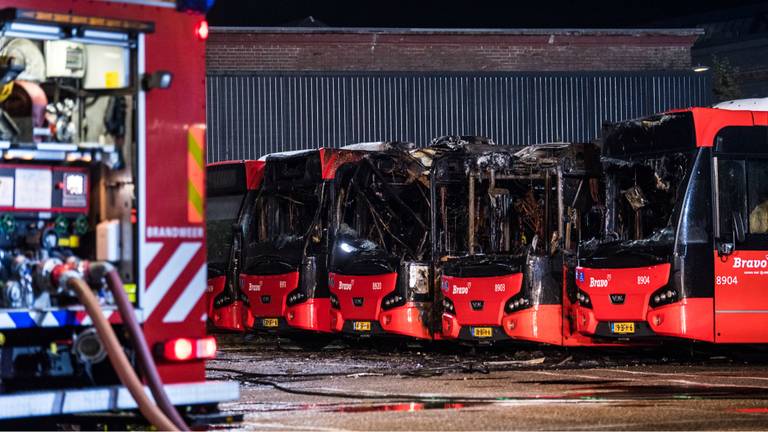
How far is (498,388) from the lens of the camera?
15.6 m

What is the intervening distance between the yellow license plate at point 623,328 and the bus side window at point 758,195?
1.83 metres

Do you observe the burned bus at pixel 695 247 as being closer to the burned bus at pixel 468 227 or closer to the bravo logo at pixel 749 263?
the bravo logo at pixel 749 263

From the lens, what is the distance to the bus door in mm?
18250

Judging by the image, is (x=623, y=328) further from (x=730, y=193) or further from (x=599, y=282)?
(x=730, y=193)

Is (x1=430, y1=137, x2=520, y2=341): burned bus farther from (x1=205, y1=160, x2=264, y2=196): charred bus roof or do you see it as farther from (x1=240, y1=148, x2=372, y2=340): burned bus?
(x1=205, y1=160, x2=264, y2=196): charred bus roof

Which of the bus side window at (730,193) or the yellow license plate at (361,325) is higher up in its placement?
the bus side window at (730,193)

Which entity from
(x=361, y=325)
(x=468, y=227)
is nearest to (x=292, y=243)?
(x=361, y=325)

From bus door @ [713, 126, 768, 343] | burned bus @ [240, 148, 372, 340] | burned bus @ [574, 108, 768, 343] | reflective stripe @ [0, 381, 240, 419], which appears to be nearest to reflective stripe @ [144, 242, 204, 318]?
reflective stripe @ [0, 381, 240, 419]

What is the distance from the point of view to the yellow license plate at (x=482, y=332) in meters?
20.2

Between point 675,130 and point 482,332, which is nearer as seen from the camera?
point 675,130

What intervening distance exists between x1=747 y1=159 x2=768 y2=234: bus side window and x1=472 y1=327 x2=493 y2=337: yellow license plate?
12.4 ft

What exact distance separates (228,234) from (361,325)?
4.41m

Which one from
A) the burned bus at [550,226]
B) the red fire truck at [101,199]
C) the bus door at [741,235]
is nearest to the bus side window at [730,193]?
the bus door at [741,235]

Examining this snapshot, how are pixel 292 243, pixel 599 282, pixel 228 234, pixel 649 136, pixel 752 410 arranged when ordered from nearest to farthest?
1. pixel 752 410
2. pixel 599 282
3. pixel 649 136
4. pixel 292 243
5. pixel 228 234
